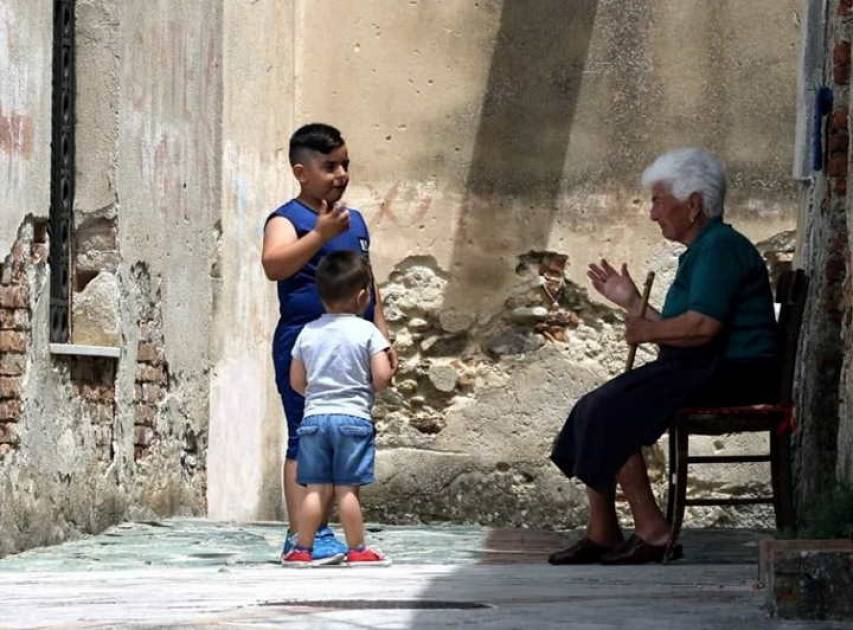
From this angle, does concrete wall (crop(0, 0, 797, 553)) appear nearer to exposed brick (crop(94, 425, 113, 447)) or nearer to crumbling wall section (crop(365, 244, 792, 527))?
crumbling wall section (crop(365, 244, 792, 527))

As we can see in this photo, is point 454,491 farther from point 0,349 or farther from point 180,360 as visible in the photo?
point 0,349

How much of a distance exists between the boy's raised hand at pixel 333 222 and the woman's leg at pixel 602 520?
122 centimetres

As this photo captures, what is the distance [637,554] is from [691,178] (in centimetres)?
131

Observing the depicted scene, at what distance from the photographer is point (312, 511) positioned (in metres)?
7.30

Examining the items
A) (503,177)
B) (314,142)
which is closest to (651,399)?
(314,142)

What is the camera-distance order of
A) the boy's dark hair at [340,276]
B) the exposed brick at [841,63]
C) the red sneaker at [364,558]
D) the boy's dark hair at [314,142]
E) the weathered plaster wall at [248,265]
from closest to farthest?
the boy's dark hair at [340,276] → the red sneaker at [364,558] → the boy's dark hair at [314,142] → the exposed brick at [841,63] → the weathered plaster wall at [248,265]

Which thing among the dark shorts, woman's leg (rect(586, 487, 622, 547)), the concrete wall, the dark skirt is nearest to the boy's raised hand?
the dark shorts

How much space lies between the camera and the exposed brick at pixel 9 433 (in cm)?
794

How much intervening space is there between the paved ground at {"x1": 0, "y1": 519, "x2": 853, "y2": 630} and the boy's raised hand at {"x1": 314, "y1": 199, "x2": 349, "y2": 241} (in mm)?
1119

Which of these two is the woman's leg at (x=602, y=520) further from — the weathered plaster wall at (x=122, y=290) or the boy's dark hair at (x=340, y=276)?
the weathered plaster wall at (x=122, y=290)

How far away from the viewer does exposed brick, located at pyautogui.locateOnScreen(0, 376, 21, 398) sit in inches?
314

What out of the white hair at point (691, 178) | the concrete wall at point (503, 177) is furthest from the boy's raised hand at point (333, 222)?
the concrete wall at point (503, 177)

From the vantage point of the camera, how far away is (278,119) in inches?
449

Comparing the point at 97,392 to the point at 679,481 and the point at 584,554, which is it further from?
the point at 679,481
